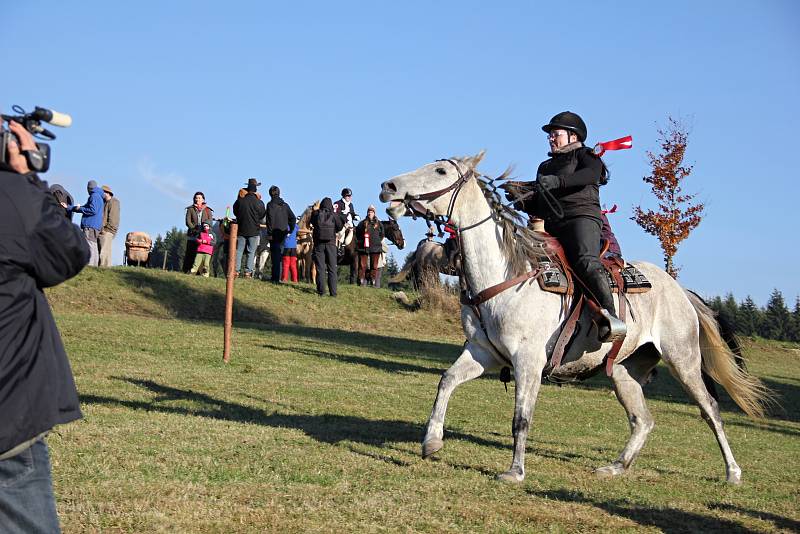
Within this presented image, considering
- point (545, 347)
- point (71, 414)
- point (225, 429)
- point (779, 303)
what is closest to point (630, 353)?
point (545, 347)

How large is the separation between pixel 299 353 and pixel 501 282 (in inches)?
442

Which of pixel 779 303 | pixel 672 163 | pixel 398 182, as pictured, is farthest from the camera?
pixel 779 303

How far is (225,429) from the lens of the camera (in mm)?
10398

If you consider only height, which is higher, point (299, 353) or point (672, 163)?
point (672, 163)

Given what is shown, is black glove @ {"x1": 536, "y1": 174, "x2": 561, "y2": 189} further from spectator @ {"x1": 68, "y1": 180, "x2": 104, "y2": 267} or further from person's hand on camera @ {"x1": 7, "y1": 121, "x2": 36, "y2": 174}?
spectator @ {"x1": 68, "y1": 180, "x2": 104, "y2": 267}

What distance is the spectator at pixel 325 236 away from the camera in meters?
27.5

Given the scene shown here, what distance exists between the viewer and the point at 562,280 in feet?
30.8

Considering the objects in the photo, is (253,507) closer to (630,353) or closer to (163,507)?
(163,507)

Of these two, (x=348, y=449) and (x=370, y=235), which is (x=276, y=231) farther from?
(x=348, y=449)

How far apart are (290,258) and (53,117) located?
89.6 ft

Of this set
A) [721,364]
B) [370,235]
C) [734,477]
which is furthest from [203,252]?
[734,477]

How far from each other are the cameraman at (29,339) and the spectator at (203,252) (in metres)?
24.0

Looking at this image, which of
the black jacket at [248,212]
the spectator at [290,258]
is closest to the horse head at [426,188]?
the black jacket at [248,212]

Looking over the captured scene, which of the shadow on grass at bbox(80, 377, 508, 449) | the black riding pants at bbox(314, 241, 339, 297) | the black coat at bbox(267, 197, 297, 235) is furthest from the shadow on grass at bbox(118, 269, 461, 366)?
the shadow on grass at bbox(80, 377, 508, 449)
